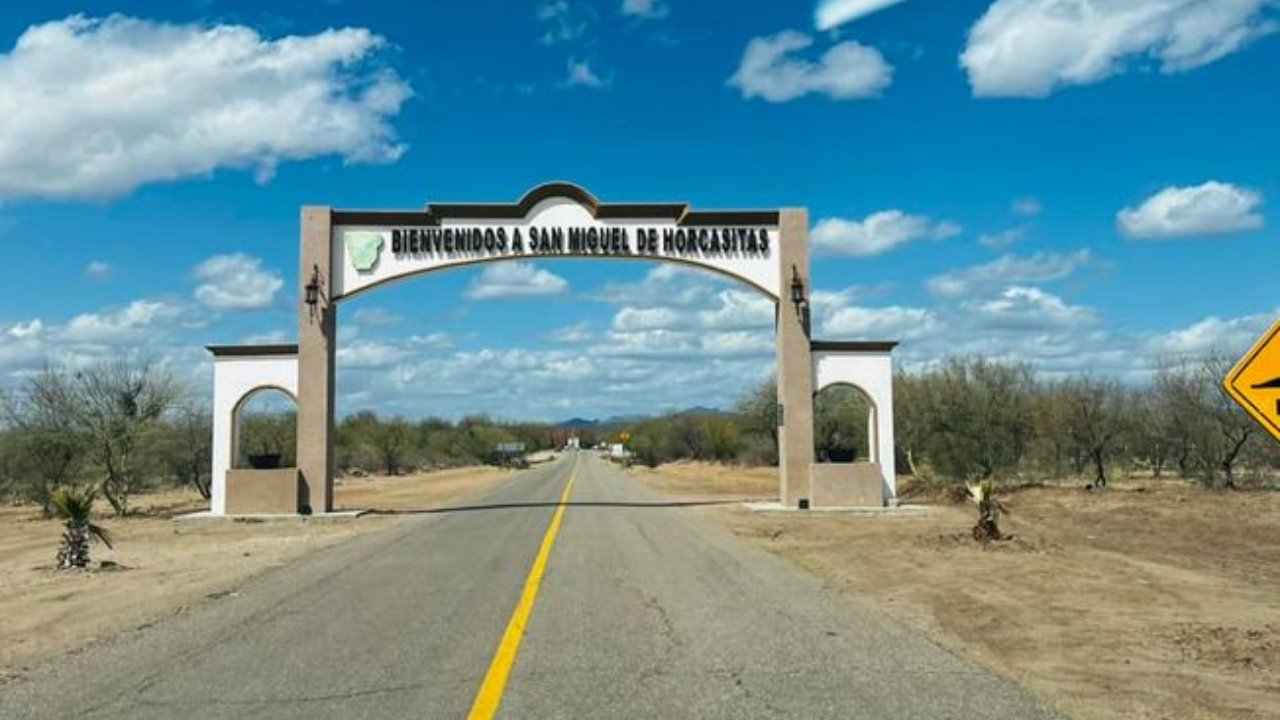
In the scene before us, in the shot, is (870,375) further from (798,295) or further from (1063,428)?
(1063,428)

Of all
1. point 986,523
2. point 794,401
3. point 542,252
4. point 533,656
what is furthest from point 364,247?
point 533,656

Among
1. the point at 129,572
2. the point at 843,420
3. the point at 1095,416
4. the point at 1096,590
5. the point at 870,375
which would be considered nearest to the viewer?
the point at 1096,590

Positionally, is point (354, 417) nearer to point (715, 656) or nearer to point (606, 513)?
point (606, 513)

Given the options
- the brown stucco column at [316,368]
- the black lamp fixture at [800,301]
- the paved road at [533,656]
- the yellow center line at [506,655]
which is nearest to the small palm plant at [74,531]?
the paved road at [533,656]

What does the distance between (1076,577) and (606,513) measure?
16.6 meters

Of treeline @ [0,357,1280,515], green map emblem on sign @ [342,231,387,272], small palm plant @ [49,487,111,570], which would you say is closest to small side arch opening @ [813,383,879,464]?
treeline @ [0,357,1280,515]

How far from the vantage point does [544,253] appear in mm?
31531

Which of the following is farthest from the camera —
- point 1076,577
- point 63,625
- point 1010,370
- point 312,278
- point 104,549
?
point 1010,370

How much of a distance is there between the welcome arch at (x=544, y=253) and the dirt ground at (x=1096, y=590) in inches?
175

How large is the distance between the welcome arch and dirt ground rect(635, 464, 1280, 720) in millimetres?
4444

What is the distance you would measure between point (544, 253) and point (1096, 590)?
19991 millimetres

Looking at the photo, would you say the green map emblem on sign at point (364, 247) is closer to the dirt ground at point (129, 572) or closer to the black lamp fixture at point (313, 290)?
the black lamp fixture at point (313, 290)

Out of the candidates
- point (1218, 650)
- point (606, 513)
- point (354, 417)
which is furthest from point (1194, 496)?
point (354, 417)

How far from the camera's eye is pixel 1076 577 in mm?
16016
